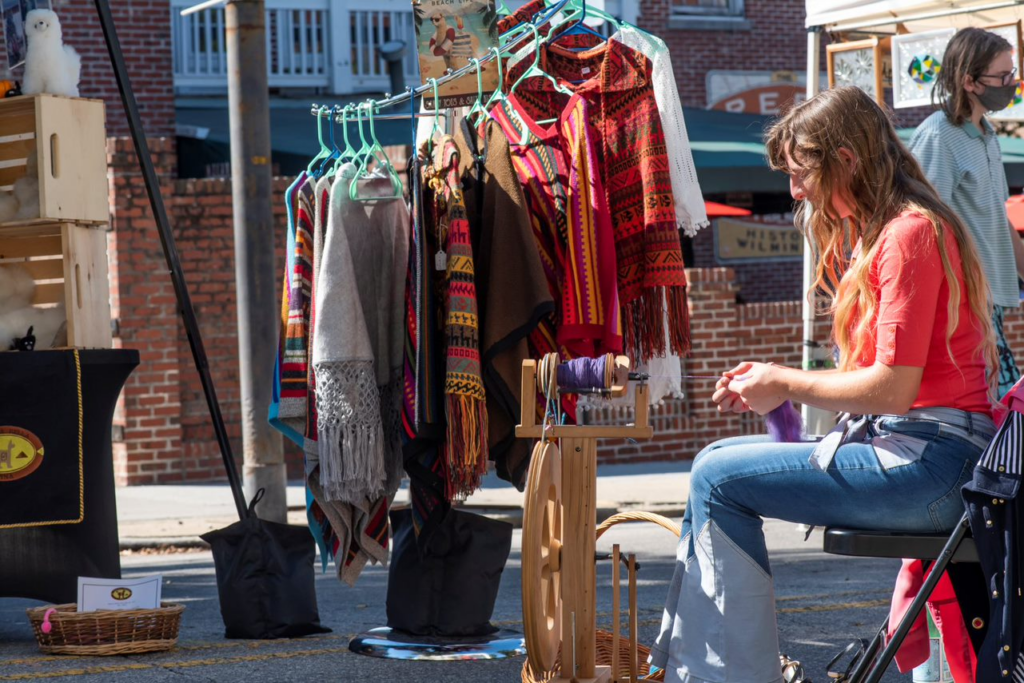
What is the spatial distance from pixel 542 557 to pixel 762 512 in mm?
580

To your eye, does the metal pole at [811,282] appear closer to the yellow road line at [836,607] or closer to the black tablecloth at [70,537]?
the yellow road line at [836,607]

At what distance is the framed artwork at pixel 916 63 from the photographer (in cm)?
742

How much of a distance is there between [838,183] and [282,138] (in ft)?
34.1

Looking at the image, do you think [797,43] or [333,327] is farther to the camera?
[797,43]

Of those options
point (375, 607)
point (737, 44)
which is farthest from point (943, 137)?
point (737, 44)

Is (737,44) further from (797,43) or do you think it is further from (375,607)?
(375,607)

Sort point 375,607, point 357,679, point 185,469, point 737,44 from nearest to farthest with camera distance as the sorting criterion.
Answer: point 357,679
point 375,607
point 185,469
point 737,44

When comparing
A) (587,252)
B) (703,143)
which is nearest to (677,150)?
(587,252)

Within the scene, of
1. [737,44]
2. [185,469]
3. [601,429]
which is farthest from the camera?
[737,44]

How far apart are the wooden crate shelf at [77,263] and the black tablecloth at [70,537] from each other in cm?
15

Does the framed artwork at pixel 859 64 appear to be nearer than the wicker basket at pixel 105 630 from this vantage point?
No

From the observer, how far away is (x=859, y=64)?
7.84m

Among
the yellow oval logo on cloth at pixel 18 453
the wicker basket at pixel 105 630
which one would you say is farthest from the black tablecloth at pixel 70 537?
the wicker basket at pixel 105 630

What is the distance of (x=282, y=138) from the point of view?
1296 cm
